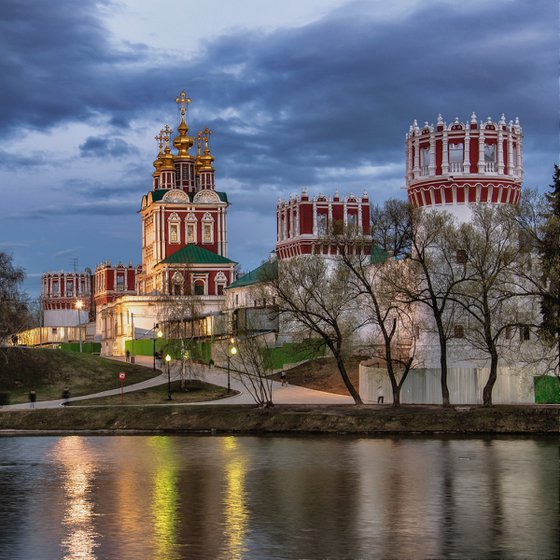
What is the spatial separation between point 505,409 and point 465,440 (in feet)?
17.6

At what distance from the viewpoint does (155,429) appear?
66438 mm

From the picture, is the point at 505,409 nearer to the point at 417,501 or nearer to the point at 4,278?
the point at 417,501

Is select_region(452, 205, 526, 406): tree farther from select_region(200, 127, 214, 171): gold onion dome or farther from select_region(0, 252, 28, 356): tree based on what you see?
select_region(200, 127, 214, 171): gold onion dome

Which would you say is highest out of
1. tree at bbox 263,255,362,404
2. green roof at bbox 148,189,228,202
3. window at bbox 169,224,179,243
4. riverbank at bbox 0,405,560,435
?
green roof at bbox 148,189,228,202

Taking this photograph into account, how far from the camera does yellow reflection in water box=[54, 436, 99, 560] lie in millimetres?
30906

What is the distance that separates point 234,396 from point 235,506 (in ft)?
137

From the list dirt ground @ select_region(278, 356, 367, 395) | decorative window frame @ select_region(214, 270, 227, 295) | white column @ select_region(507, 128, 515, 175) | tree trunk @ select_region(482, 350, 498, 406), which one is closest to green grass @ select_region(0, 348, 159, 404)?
dirt ground @ select_region(278, 356, 367, 395)

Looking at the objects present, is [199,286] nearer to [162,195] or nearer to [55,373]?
[162,195]

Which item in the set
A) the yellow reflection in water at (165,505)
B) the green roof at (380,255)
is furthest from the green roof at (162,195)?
the yellow reflection in water at (165,505)

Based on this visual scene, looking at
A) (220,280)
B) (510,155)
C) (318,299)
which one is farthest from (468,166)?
(220,280)

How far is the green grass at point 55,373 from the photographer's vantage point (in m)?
87.9

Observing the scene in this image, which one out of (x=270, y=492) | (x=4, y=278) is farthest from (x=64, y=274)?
(x=270, y=492)

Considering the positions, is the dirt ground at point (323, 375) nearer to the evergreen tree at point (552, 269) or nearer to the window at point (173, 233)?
the evergreen tree at point (552, 269)

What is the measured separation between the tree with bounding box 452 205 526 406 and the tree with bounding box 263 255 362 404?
692 cm
